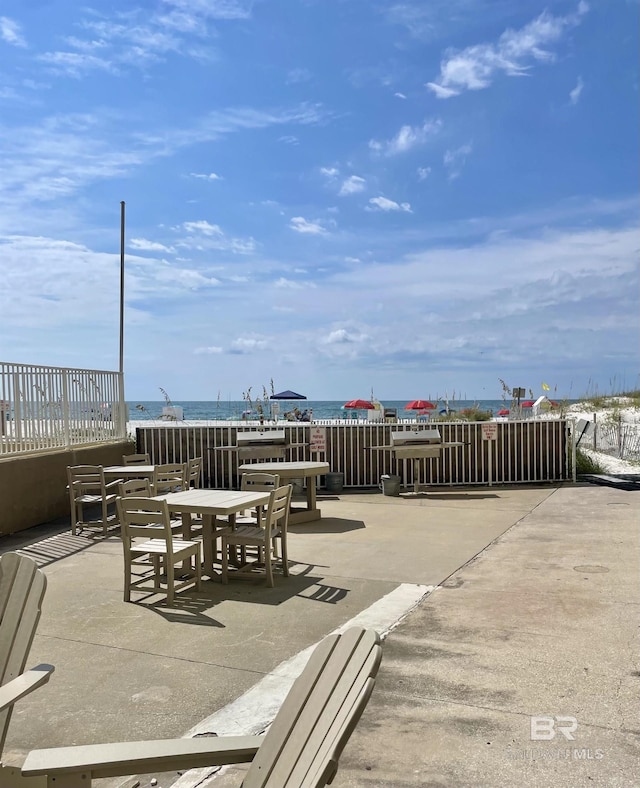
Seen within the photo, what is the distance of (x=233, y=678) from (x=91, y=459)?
785 centimetres

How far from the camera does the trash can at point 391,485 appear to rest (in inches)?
489

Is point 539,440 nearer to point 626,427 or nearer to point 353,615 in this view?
point 626,427

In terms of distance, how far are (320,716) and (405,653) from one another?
2585mm

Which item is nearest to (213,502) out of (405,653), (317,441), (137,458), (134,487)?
(134,487)

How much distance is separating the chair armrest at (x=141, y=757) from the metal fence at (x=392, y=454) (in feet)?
35.7

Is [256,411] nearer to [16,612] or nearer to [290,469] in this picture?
[290,469]

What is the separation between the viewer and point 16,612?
283 cm

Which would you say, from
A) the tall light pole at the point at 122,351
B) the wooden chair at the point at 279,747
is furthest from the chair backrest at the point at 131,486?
the tall light pole at the point at 122,351

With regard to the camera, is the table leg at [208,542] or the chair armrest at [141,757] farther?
the table leg at [208,542]

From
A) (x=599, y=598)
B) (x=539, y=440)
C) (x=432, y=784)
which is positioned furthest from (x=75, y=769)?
(x=539, y=440)

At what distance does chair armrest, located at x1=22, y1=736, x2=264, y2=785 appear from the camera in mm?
1983

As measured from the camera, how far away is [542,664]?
167 inches

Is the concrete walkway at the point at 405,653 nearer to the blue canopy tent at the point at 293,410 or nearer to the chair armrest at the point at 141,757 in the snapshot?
the chair armrest at the point at 141,757

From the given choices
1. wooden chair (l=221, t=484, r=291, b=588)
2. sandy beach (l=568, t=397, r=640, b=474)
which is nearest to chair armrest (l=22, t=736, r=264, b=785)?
wooden chair (l=221, t=484, r=291, b=588)
